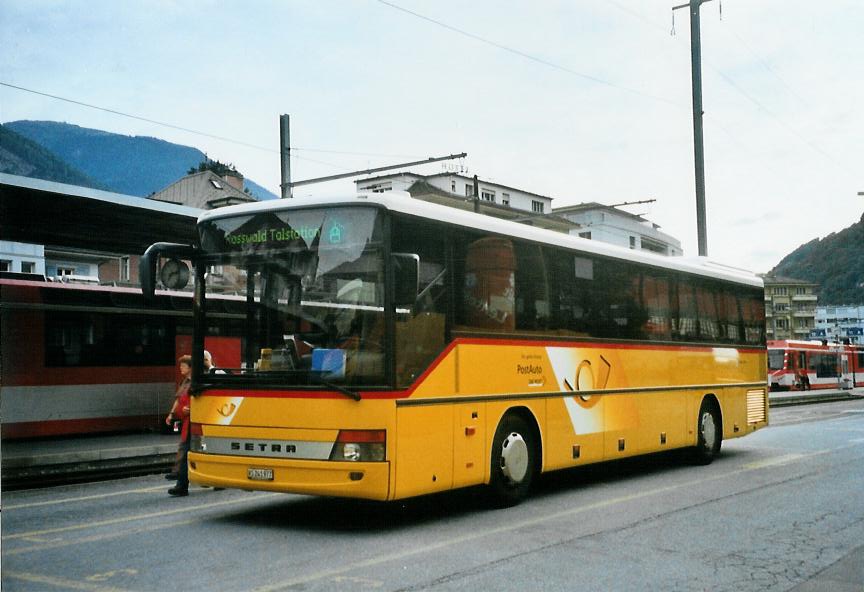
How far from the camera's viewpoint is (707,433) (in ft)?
51.1

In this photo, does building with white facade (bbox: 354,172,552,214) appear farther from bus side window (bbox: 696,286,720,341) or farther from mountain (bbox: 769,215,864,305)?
bus side window (bbox: 696,286,720,341)

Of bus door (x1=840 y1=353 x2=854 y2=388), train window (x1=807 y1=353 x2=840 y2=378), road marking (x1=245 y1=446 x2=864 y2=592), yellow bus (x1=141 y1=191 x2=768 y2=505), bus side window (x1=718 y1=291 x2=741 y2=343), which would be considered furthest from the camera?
bus door (x1=840 y1=353 x2=854 y2=388)

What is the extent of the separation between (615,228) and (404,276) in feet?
259

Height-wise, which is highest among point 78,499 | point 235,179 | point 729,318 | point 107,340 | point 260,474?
point 235,179

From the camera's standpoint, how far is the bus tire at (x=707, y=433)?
15312mm

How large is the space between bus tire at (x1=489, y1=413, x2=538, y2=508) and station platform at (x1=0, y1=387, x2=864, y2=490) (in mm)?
6662

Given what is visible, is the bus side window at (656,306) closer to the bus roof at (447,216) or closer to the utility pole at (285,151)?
the bus roof at (447,216)

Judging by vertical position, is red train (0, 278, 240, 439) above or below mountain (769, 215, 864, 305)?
below

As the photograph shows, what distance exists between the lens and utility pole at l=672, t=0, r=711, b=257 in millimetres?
25562

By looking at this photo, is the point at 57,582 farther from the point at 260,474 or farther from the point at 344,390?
the point at 344,390

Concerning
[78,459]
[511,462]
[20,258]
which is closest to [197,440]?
[511,462]

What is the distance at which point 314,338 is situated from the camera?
28.9ft

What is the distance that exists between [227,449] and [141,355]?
1054 centimetres

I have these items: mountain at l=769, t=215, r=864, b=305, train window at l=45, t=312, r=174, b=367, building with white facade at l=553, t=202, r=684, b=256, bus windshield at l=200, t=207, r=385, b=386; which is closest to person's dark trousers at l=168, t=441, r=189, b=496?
bus windshield at l=200, t=207, r=385, b=386
